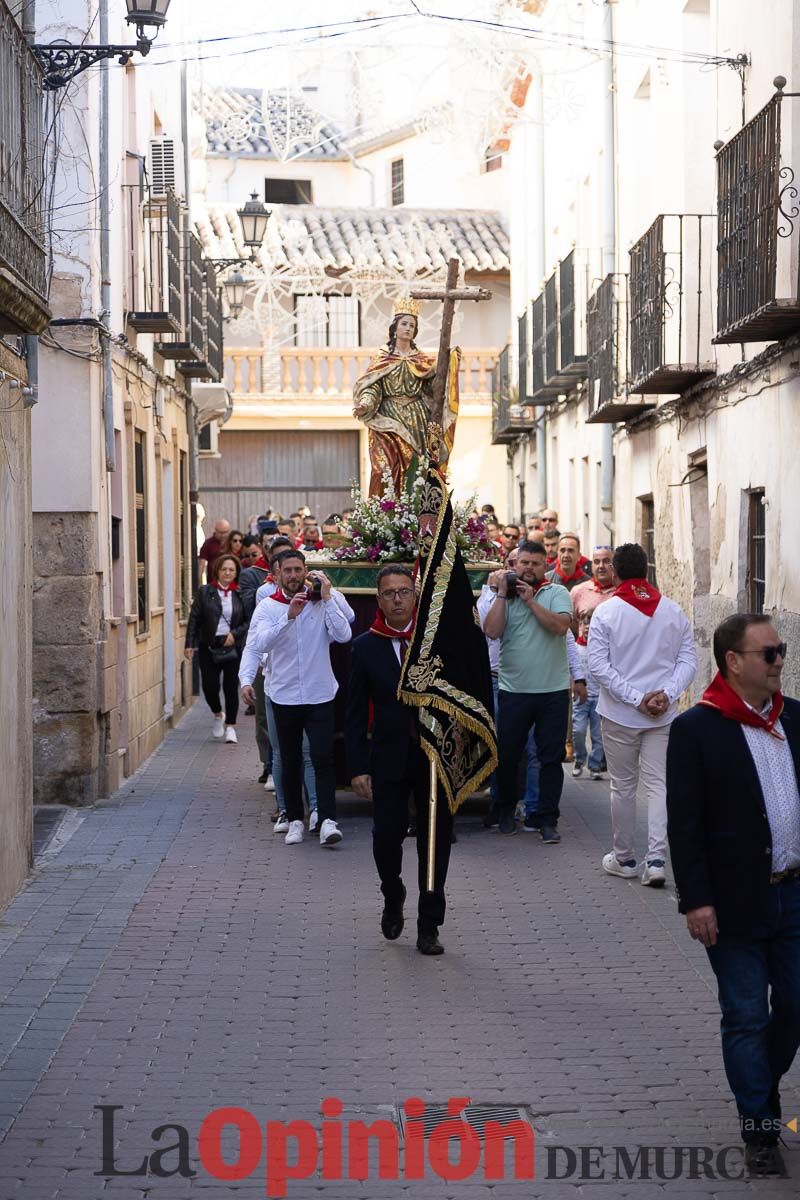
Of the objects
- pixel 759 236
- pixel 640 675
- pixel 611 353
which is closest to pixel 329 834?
pixel 640 675

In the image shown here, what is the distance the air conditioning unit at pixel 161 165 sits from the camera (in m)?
16.5

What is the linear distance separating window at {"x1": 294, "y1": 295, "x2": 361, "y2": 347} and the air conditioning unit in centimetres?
1963

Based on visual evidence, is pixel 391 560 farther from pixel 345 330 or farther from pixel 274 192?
pixel 274 192

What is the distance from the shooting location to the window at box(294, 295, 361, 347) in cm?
3656

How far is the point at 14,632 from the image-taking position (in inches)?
380

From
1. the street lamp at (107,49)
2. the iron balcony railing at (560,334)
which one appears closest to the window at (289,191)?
the iron balcony railing at (560,334)

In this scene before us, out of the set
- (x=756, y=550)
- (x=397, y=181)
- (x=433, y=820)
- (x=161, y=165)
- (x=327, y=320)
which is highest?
(x=397, y=181)

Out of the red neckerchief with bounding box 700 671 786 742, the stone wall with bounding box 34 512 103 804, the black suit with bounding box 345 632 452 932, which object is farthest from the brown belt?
the stone wall with bounding box 34 512 103 804

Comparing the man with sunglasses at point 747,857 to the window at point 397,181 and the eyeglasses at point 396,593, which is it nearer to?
the eyeglasses at point 396,593

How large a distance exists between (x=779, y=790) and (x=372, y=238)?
33.2 meters

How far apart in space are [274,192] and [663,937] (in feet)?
129

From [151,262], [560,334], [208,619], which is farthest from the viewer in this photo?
[560,334]

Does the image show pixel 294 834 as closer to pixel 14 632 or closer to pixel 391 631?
pixel 14 632

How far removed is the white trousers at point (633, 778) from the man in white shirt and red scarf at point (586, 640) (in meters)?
2.66
